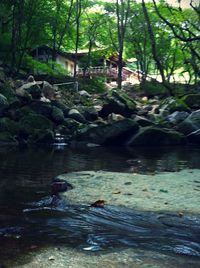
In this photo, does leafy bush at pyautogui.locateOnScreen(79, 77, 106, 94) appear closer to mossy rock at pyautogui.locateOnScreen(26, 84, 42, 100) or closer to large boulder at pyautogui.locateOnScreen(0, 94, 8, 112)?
mossy rock at pyautogui.locateOnScreen(26, 84, 42, 100)

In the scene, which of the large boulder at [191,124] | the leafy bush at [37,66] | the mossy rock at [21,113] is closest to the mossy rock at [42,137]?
the mossy rock at [21,113]

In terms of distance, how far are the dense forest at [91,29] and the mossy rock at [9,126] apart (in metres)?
8.58

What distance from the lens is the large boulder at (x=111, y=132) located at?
736 inches

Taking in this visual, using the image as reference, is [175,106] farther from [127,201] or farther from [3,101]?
[127,201]

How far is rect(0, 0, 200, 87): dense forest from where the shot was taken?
2845 cm

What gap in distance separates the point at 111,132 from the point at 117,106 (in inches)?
167

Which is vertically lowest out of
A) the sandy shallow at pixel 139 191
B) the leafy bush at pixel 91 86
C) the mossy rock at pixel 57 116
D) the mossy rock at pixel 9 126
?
the sandy shallow at pixel 139 191

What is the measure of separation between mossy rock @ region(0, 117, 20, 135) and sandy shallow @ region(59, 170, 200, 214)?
→ 9.89 m

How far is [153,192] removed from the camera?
763 cm

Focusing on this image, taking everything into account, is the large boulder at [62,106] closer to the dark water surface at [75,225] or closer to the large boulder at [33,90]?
the large boulder at [33,90]

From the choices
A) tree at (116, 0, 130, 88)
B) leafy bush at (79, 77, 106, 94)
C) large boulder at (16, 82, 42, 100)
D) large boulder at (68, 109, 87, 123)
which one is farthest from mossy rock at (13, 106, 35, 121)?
tree at (116, 0, 130, 88)

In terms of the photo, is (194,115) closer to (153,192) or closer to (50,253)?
(153,192)

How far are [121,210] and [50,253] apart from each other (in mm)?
2000

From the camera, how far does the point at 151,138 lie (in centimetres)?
1886
